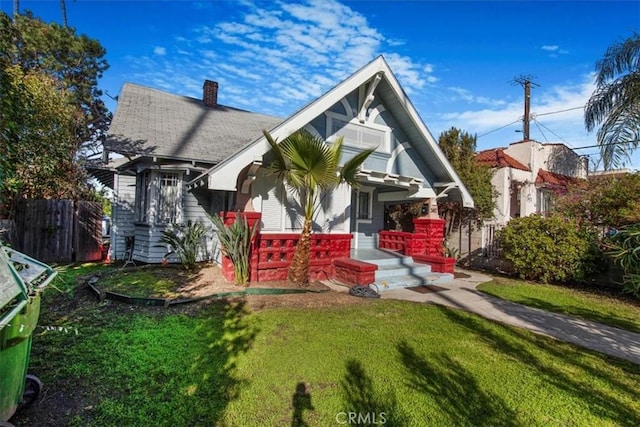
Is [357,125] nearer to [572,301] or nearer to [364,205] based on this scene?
[364,205]

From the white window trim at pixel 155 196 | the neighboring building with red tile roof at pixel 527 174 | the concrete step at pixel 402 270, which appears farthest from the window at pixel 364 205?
the white window trim at pixel 155 196

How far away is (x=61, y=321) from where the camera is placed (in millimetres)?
5082

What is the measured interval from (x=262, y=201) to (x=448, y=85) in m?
10.7

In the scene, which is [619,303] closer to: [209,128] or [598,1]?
[598,1]

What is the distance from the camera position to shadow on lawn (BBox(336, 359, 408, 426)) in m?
2.87

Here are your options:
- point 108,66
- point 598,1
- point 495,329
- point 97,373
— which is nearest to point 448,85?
point 598,1

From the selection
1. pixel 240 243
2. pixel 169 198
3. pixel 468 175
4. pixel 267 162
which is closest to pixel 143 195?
pixel 169 198

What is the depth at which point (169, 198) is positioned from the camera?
393 inches

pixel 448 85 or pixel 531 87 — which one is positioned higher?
pixel 531 87

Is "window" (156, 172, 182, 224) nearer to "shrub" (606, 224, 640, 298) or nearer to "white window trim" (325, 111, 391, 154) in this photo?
"white window trim" (325, 111, 391, 154)

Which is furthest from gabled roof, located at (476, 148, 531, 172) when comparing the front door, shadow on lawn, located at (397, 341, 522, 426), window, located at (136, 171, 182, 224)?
window, located at (136, 171, 182, 224)

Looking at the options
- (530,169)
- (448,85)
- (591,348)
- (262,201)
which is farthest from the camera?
(530,169)

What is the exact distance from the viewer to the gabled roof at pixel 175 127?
378 inches

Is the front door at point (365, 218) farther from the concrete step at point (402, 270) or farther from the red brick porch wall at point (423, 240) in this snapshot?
the concrete step at point (402, 270)
